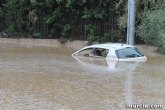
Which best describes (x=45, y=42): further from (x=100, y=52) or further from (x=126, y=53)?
(x=126, y=53)

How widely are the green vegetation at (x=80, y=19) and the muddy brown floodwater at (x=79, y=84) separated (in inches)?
225

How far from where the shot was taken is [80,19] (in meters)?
30.2

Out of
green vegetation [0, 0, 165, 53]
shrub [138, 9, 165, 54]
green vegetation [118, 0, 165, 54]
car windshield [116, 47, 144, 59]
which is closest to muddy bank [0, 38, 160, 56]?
green vegetation [0, 0, 165, 53]

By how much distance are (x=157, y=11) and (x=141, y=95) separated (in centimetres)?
1367

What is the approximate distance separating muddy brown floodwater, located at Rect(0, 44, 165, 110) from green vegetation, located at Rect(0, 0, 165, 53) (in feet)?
18.8

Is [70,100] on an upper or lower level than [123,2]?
lower

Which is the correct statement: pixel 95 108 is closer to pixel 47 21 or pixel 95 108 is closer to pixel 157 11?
pixel 157 11

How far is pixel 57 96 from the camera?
11.5 meters

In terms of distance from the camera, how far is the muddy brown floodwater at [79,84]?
10.7m

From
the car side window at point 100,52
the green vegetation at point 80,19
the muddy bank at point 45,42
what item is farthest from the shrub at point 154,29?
the muddy bank at point 45,42

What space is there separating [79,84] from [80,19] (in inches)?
669

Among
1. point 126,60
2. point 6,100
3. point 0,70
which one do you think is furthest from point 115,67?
point 6,100

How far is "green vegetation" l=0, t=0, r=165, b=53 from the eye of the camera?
82.9 ft

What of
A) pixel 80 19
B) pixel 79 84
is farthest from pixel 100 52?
pixel 80 19
